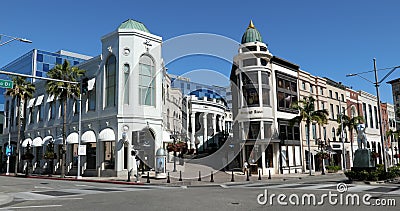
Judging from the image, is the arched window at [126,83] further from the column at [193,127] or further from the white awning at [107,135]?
the column at [193,127]

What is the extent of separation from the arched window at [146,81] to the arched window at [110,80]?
2861mm

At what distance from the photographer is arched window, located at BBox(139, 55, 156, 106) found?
36.2 metres

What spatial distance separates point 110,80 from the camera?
121ft

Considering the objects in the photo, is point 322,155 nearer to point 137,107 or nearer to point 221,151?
point 221,151

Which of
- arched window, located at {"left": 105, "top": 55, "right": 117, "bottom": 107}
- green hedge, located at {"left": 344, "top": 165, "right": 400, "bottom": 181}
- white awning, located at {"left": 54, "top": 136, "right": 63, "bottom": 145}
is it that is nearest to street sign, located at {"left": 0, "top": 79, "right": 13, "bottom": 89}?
arched window, located at {"left": 105, "top": 55, "right": 117, "bottom": 107}

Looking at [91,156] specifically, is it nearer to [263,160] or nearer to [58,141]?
[58,141]

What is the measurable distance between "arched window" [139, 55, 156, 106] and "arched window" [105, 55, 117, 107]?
2861 mm

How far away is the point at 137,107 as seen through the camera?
35.3 m

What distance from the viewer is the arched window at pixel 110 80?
3634 cm

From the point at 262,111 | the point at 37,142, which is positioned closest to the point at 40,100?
the point at 37,142

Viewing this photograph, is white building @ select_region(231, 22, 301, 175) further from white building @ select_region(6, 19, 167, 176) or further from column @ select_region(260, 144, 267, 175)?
white building @ select_region(6, 19, 167, 176)

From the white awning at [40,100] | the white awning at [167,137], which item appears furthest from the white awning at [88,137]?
the white awning at [40,100]

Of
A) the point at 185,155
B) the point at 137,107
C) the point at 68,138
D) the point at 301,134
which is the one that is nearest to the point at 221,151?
the point at 185,155

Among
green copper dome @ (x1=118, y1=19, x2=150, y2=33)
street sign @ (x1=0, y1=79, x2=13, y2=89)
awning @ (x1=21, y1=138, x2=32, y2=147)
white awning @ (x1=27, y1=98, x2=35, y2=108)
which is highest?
green copper dome @ (x1=118, y1=19, x2=150, y2=33)
